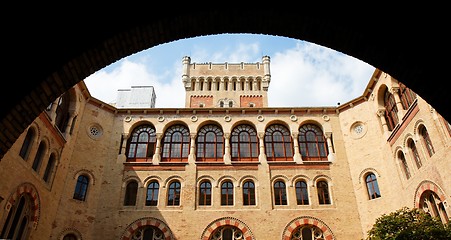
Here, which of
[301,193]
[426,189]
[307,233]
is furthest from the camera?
[301,193]

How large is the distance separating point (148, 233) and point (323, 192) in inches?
422

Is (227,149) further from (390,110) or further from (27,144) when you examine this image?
(27,144)


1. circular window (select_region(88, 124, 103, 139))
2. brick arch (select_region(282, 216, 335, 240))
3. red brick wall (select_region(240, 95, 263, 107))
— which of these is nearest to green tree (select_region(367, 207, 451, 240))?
brick arch (select_region(282, 216, 335, 240))

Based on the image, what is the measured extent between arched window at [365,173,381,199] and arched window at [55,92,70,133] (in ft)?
58.7

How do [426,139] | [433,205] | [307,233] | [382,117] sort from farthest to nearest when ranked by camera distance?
[382,117]
[307,233]
[426,139]
[433,205]

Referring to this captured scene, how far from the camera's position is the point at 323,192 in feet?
69.8

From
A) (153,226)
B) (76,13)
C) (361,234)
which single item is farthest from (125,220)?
(76,13)

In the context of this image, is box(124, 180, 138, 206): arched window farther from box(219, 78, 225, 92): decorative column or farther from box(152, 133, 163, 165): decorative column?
box(219, 78, 225, 92): decorative column

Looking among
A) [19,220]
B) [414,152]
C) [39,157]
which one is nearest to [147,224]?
[19,220]

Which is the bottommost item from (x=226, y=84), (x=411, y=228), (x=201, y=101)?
(x=411, y=228)

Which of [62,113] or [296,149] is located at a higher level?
[62,113]

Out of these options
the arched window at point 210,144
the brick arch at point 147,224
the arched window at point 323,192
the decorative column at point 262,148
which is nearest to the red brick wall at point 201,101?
the arched window at point 210,144

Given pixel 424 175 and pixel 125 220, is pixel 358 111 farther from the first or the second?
pixel 125 220

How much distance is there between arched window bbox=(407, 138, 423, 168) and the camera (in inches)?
658
